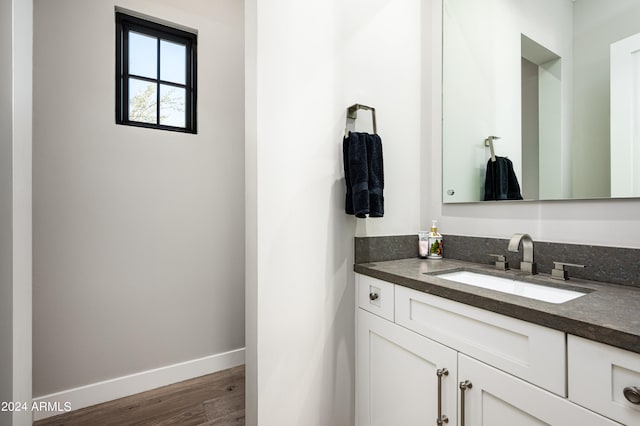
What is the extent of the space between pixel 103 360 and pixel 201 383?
23.5 inches

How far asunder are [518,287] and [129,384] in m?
2.19

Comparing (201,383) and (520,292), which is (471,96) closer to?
(520,292)

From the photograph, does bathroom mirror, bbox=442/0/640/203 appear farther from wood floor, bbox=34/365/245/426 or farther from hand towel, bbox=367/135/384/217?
wood floor, bbox=34/365/245/426

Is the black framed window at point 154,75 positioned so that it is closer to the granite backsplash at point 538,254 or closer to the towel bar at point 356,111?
the towel bar at point 356,111

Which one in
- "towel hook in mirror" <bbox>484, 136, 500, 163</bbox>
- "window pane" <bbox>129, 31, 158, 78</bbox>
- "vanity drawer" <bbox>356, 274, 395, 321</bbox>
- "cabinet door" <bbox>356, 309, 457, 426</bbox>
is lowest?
"cabinet door" <bbox>356, 309, 457, 426</bbox>

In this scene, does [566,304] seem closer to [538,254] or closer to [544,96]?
[538,254]


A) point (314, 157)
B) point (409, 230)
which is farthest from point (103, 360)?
point (409, 230)

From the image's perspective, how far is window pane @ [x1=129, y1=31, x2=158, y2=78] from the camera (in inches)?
75.0

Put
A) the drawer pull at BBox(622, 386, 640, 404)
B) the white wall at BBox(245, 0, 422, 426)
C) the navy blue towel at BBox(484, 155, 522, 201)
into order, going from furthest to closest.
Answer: the navy blue towel at BBox(484, 155, 522, 201) < the white wall at BBox(245, 0, 422, 426) < the drawer pull at BBox(622, 386, 640, 404)

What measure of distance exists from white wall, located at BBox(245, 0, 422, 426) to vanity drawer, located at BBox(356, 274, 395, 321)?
0.23 feet

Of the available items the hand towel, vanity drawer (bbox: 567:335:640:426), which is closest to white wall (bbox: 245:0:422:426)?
the hand towel

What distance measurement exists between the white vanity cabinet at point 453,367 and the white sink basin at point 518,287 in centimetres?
23

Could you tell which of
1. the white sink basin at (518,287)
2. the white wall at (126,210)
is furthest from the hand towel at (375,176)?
the white wall at (126,210)

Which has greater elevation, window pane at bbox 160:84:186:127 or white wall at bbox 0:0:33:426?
window pane at bbox 160:84:186:127
